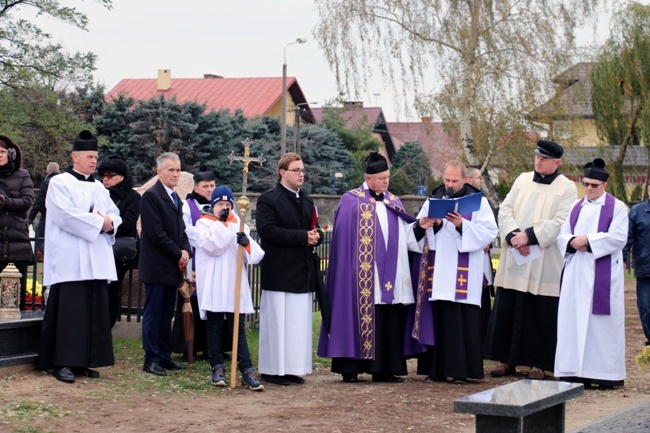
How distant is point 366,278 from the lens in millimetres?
10469

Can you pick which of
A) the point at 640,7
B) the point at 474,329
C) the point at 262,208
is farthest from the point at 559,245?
the point at 640,7

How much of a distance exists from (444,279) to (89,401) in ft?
12.0

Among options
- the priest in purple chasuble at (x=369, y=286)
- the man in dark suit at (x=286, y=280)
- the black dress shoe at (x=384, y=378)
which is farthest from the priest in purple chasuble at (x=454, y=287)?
the man in dark suit at (x=286, y=280)

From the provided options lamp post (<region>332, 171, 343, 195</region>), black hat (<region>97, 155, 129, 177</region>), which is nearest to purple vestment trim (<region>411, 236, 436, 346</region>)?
black hat (<region>97, 155, 129, 177</region>)

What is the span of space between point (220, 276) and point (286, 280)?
60cm

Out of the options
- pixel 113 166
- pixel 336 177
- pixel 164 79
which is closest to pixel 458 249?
pixel 113 166

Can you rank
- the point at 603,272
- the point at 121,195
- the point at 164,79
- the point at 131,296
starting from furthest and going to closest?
the point at 164,79 → the point at 131,296 → the point at 121,195 → the point at 603,272

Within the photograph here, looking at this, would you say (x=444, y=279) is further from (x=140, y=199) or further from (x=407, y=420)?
(x=140, y=199)

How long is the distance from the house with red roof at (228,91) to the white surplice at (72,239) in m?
53.8

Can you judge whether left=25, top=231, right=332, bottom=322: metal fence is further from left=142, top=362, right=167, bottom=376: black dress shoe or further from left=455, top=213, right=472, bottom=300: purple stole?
left=455, top=213, right=472, bottom=300: purple stole

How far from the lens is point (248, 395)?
9445mm

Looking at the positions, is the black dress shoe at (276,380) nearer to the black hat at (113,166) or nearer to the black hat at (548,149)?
the black hat at (113,166)

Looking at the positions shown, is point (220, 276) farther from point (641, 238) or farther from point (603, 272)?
point (641, 238)

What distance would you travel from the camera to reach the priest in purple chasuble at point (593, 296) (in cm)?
1038
